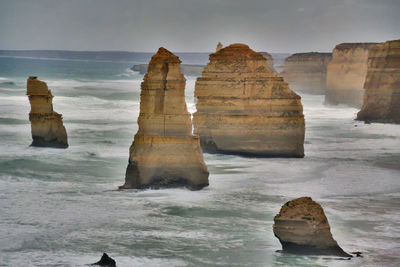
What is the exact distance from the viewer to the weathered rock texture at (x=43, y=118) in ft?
93.9

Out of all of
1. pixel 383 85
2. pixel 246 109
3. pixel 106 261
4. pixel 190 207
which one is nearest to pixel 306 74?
pixel 383 85

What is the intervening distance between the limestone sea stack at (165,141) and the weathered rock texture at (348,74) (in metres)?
38.5

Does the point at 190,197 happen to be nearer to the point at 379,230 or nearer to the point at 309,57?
the point at 379,230

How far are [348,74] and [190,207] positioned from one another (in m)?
42.0

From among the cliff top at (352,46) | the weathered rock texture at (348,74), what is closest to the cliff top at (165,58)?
the weathered rock texture at (348,74)

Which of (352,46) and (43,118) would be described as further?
(352,46)

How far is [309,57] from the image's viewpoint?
75438mm

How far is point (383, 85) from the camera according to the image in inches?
1677

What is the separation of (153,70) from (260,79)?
6.72 meters

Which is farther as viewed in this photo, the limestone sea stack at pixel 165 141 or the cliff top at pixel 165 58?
the cliff top at pixel 165 58

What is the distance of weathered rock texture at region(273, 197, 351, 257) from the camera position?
1352 cm

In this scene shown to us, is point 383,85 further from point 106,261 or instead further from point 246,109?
point 106,261

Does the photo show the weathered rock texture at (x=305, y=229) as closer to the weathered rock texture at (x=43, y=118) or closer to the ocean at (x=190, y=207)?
the ocean at (x=190, y=207)

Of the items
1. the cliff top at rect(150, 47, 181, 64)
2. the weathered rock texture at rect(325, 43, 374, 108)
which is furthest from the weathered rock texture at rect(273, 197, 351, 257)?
the weathered rock texture at rect(325, 43, 374, 108)
